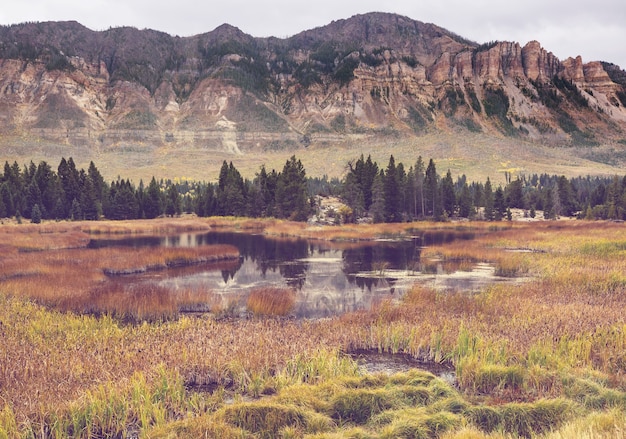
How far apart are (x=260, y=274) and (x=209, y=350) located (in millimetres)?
20948

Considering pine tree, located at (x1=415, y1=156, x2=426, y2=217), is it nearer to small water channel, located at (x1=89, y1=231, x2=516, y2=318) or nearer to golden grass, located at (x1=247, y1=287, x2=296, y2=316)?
small water channel, located at (x1=89, y1=231, x2=516, y2=318)

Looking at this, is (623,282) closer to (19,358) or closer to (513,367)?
(513,367)

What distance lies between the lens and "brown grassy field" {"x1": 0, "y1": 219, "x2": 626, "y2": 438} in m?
10.6

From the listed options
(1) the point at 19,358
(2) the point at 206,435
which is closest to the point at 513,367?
(2) the point at 206,435

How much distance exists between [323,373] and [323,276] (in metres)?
21.1

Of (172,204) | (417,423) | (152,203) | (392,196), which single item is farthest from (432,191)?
(417,423)

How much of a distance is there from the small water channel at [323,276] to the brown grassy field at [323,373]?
12.9 ft

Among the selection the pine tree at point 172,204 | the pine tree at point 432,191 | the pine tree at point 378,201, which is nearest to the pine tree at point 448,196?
the pine tree at point 432,191

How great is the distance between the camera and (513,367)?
44.8ft

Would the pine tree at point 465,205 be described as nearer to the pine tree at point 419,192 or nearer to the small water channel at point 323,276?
the pine tree at point 419,192

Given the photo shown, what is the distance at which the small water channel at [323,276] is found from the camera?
26.5 meters

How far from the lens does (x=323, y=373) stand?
45.1ft

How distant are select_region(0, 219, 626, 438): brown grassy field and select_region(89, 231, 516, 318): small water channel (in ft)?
12.9

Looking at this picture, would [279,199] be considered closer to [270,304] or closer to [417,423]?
[270,304]
